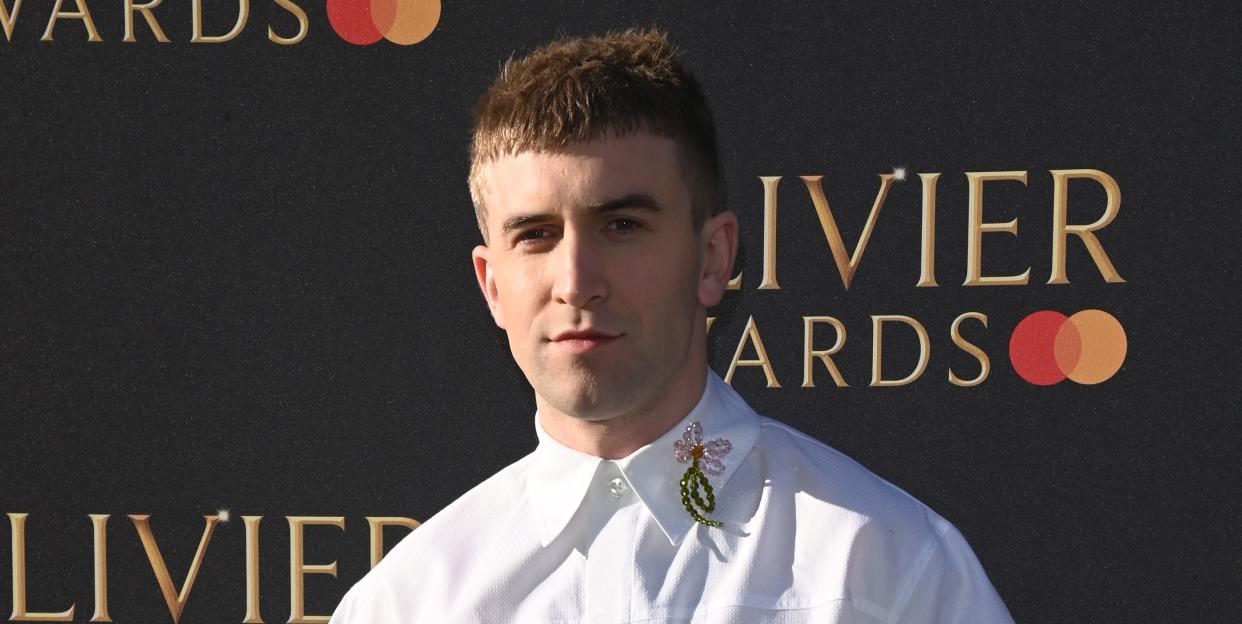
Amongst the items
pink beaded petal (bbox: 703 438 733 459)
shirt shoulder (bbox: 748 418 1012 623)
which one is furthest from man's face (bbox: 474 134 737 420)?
shirt shoulder (bbox: 748 418 1012 623)

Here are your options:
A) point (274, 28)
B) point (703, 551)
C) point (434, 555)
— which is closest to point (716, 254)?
point (703, 551)

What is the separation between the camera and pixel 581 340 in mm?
1643

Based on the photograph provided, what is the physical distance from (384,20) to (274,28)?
201 millimetres

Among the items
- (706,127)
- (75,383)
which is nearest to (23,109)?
(75,383)

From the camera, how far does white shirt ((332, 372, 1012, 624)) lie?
1.68 metres

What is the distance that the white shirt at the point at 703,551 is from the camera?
1680 millimetres

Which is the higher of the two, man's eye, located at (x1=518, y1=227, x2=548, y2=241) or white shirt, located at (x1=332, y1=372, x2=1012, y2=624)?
man's eye, located at (x1=518, y1=227, x2=548, y2=241)

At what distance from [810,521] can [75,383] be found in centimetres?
145

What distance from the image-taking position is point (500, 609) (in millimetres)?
1788

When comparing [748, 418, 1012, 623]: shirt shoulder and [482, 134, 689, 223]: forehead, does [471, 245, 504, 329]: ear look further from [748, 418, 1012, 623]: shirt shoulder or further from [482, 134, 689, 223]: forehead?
[748, 418, 1012, 623]: shirt shoulder

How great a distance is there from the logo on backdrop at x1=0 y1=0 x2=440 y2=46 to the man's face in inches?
31.3

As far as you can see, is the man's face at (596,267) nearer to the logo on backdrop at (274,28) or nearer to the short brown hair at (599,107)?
the short brown hair at (599,107)

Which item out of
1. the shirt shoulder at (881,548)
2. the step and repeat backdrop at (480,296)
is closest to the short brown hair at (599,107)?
the shirt shoulder at (881,548)

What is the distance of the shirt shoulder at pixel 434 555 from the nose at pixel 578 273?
38cm
